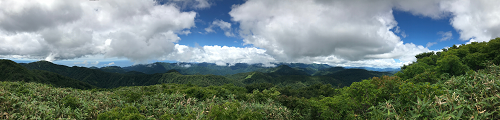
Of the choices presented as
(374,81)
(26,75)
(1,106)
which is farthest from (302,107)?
(26,75)

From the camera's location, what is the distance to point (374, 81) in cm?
1958

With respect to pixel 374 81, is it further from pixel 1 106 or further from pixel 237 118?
pixel 1 106

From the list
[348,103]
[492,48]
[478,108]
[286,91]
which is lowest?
[286,91]

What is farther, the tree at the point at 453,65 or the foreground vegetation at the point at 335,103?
the tree at the point at 453,65

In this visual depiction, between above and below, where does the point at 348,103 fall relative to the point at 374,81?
below

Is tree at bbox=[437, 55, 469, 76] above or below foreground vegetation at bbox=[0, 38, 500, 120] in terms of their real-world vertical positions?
above

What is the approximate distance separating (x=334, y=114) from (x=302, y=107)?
7.50 meters

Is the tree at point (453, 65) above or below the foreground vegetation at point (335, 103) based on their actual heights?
above

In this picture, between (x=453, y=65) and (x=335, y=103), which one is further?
(x=453, y=65)

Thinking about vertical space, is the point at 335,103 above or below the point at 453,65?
below

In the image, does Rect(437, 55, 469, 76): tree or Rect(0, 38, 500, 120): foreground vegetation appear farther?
Rect(437, 55, 469, 76): tree

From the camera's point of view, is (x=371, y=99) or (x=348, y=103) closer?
(x=371, y=99)

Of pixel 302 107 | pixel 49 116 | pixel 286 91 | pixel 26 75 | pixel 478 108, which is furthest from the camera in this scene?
pixel 26 75

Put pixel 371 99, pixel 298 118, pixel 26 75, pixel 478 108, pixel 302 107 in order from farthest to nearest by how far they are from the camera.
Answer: pixel 26 75 → pixel 302 107 → pixel 298 118 → pixel 371 99 → pixel 478 108
